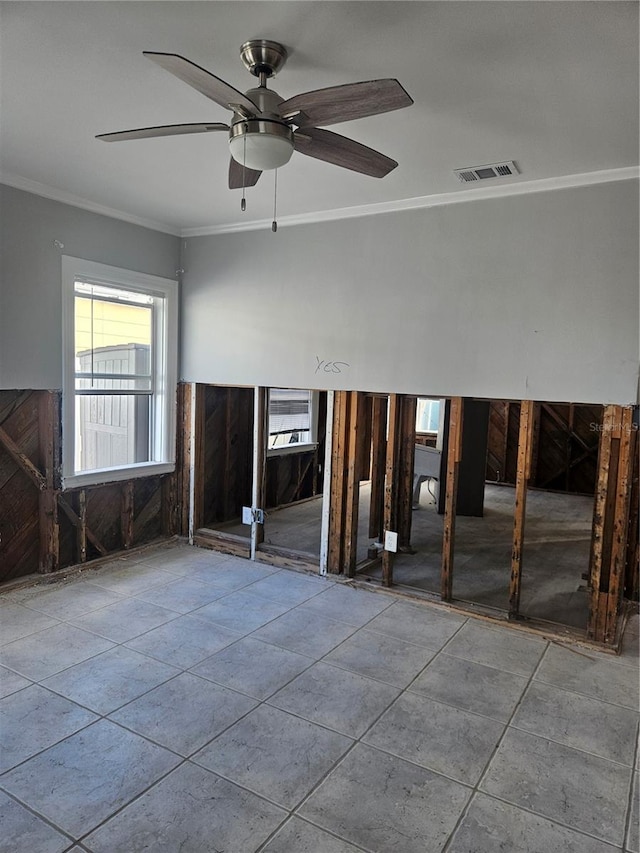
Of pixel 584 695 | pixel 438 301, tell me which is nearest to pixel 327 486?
pixel 438 301

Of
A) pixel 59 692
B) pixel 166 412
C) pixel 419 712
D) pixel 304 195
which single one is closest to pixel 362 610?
pixel 419 712

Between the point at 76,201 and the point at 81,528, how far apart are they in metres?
2.70

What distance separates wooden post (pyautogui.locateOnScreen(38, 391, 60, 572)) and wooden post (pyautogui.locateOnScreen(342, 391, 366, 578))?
93.6 inches

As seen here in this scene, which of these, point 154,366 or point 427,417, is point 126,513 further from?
point 427,417

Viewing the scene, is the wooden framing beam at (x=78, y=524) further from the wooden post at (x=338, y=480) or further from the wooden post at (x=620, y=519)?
the wooden post at (x=620, y=519)

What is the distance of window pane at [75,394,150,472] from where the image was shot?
188 inches

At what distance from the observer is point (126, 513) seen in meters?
5.18

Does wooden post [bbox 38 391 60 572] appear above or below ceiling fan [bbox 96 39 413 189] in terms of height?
below

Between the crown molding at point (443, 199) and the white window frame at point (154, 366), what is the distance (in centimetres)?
77

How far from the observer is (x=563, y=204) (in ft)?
12.0

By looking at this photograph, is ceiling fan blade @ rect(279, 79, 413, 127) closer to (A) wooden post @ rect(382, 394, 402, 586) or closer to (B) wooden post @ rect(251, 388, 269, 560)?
(A) wooden post @ rect(382, 394, 402, 586)

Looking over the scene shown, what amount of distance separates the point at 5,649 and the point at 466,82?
13.0 ft

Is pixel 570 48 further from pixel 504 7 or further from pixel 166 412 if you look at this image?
pixel 166 412

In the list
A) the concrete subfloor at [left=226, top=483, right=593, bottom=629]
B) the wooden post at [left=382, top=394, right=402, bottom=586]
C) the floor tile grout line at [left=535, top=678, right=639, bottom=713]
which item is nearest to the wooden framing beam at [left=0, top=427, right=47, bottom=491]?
the concrete subfloor at [left=226, top=483, right=593, bottom=629]
